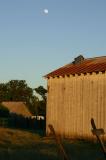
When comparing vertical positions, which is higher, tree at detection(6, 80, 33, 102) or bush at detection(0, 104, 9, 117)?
tree at detection(6, 80, 33, 102)

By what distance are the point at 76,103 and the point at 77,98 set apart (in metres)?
0.32

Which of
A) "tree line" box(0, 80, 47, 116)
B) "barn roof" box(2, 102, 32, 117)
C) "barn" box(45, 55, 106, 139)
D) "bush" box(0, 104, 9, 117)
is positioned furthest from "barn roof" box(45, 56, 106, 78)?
"tree line" box(0, 80, 47, 116)

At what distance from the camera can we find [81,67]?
30.5 m

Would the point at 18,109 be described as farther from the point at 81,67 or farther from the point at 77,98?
the point at 77,98

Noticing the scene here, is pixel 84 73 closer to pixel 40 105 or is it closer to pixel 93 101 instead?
pixel 93 101

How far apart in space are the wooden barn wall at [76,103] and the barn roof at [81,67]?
0.29 m

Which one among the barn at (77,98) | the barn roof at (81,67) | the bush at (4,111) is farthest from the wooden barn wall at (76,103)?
the bush at (4,111)

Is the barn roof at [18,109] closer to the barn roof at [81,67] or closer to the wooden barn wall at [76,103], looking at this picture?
the barn roof at [81,67]

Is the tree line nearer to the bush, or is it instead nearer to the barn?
the bush

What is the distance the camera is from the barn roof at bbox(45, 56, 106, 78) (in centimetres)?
2842

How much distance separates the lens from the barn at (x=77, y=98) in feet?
90.9

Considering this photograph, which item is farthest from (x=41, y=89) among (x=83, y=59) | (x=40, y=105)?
(x=83, y=59)

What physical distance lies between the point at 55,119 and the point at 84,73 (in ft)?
13.8

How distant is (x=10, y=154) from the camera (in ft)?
62.4
